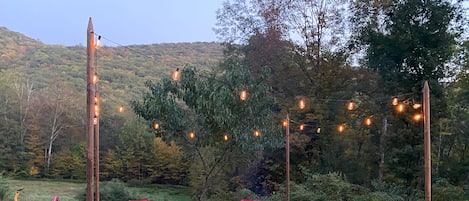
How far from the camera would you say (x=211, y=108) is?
29.1 feet

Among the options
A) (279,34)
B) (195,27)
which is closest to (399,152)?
(279,34)

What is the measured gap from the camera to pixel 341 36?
1295cm

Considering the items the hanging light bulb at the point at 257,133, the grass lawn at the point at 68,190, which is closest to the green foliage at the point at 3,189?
the grass lawn at the point at 68,190

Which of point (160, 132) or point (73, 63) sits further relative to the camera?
point (73, 63)

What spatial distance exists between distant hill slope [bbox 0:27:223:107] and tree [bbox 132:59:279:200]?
4077 millimetres

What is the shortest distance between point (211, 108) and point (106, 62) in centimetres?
822

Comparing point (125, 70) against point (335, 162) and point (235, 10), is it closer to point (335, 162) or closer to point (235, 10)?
point (235, 10)

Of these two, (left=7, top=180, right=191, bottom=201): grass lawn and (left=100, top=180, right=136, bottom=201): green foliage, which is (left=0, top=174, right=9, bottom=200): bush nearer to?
(left=100, top=180, right=136, bottom=201): green foliage

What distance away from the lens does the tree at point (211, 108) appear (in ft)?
29.2

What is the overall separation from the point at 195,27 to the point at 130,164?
7.26 meters

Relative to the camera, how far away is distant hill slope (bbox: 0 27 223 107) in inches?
580

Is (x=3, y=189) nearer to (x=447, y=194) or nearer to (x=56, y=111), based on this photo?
(x=447, y=194)

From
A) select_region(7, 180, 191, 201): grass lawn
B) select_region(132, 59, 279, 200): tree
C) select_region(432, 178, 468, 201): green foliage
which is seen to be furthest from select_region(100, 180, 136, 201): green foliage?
select_region(432, 178, 468, 201): green foliage

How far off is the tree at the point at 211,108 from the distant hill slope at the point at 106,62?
4077 millimetres
